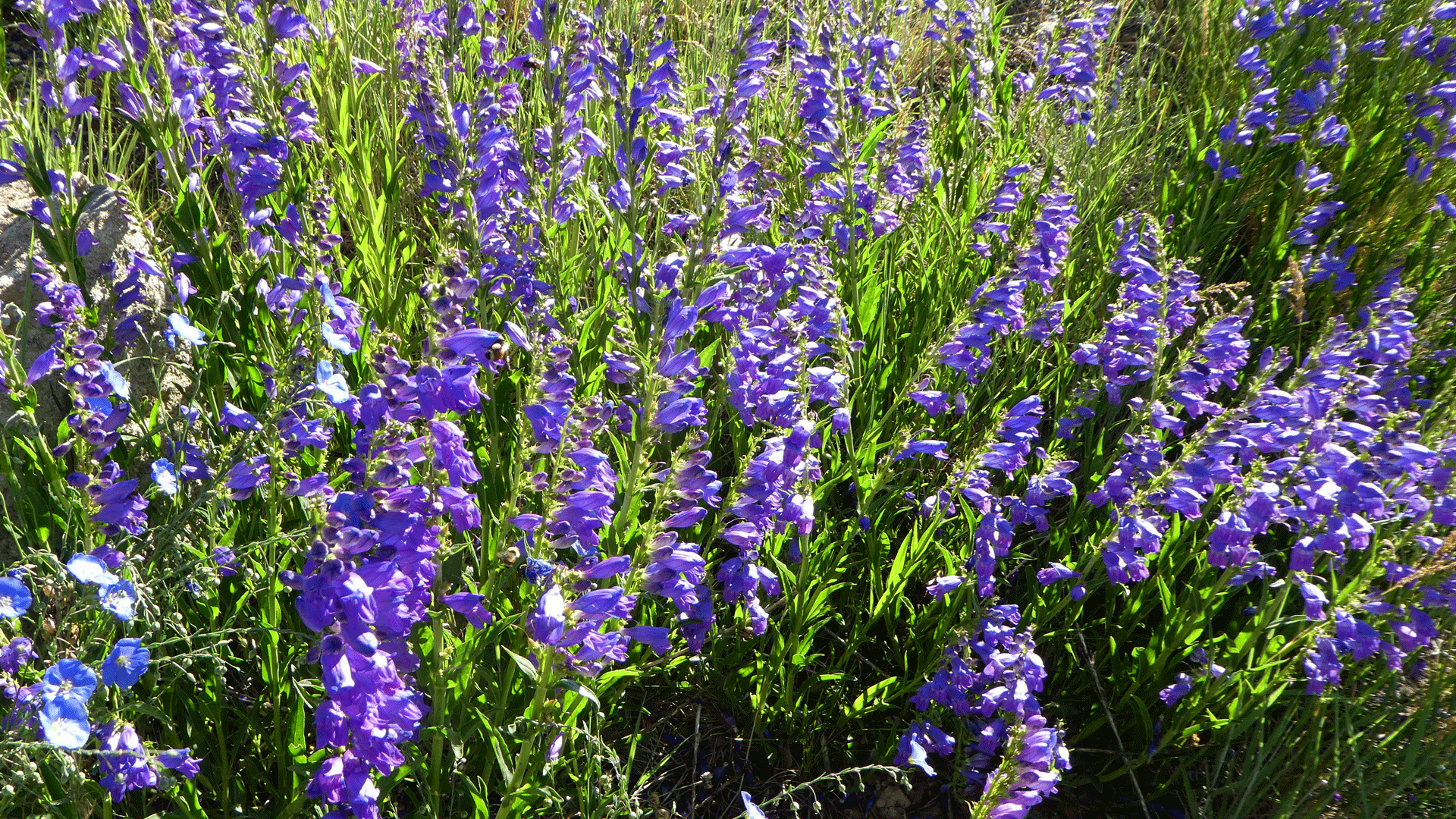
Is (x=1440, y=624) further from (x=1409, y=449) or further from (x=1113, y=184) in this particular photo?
(x=1113, y=184)

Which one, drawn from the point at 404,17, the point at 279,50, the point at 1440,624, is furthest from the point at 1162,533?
the point at 404,17

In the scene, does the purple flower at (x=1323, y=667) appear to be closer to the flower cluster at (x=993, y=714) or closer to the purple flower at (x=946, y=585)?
the flower cluster at (x=993, y=714)

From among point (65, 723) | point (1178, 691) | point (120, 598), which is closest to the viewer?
point (65, 723)

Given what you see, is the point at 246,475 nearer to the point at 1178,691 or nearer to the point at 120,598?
the point at 120,598

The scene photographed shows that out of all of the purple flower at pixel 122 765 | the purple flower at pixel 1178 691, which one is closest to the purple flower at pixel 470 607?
the purple flower at pixel 122 765

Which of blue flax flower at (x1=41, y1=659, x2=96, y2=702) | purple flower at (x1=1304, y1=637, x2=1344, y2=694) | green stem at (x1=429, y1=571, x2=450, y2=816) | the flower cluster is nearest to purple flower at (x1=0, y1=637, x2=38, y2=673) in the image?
blue flax flower at (x1=41, y1=659, x2=96, y2=702)

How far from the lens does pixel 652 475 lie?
1.81 m

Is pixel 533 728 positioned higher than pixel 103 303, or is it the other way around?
pixel 103 303

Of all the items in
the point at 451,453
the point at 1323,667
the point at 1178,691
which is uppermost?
the point at 451,453

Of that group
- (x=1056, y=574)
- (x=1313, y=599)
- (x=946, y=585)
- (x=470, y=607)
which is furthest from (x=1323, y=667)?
(x=470, y=607)

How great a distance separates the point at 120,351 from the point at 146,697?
1.35 metres

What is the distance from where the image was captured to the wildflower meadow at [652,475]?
5.22 ft

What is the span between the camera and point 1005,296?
2656 millimetres

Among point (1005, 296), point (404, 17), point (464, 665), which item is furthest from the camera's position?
point (404, 17)
